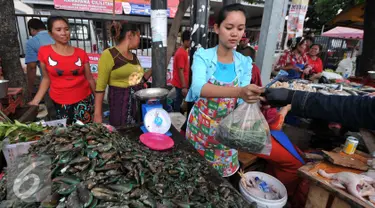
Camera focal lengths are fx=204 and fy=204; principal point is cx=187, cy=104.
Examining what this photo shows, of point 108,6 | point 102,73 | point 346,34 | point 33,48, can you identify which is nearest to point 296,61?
point 102,73

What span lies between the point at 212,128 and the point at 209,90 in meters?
0.41

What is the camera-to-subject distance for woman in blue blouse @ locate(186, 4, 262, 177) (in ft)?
5.13

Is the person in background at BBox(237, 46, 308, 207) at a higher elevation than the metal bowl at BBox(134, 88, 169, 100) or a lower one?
lower

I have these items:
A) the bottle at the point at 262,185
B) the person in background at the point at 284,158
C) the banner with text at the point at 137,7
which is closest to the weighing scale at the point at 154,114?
the bottle at the point at 262,185

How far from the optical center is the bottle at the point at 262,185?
217cm

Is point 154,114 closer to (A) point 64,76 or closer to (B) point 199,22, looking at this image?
(B) point 199,22

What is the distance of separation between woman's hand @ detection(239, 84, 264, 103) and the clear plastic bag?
0.10 m

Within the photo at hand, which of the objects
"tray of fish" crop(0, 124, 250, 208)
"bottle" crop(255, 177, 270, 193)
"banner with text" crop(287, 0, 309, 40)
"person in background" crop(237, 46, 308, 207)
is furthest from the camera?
"banner with text" crop(287, 0, 309, 40)

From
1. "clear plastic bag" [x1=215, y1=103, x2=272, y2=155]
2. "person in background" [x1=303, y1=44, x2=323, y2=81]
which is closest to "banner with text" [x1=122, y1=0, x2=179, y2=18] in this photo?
"person in background" [x1=303, y1=44, x2=323, y2=81]

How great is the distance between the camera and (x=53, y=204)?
0.97 meters

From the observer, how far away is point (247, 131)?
1.48 meters

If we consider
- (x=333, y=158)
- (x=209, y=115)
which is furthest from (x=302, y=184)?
(x=209, y=115)

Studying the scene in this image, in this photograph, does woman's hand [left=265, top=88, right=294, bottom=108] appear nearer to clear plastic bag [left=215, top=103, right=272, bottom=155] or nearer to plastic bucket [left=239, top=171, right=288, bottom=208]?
clear plastic bag [left=215, top=103, right=272, bottom=155]

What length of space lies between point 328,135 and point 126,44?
3.67 metres
